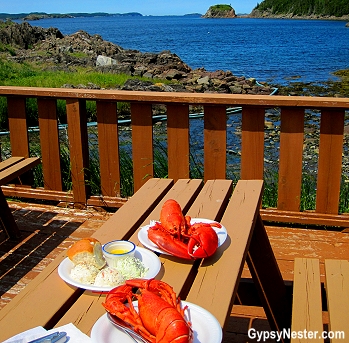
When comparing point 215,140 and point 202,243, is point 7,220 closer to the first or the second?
point 215,140

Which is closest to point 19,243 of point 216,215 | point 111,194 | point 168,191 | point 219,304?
point 111,194

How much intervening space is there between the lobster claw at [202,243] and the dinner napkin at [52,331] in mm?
525

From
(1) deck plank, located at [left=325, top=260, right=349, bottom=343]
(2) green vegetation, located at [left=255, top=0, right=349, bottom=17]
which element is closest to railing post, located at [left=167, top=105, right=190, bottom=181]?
(1) deck plank, located at [left=325, top=260, right=349, bottom=343]

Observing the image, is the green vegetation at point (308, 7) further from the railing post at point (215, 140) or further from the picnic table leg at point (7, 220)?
the picnic table leg at point (7, 220)

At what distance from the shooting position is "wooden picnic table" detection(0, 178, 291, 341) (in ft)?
5.17

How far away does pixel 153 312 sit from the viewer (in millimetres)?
1298

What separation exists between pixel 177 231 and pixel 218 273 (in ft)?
0.69

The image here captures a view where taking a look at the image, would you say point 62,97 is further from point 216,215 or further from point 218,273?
point 218,273

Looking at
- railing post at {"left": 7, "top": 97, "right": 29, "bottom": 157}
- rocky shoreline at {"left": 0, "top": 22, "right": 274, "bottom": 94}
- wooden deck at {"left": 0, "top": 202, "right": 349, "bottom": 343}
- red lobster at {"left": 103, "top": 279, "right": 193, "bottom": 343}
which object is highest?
red lobster at {"left": 103, "top": 279, "right": 193, "bottom": 343}

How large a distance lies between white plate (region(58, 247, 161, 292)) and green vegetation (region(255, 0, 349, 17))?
470 feet

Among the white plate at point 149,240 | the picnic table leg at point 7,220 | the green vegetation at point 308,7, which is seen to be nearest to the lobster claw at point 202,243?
the white plate at point 149,240

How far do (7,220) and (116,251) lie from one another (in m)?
2.35

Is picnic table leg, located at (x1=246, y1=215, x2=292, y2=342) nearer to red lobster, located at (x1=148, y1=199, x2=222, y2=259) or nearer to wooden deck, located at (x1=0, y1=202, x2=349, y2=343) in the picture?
wooden deck, located at (x1=0, y1=202, x2=349, y2=343)

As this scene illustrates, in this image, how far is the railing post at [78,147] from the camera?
433 centimetres
